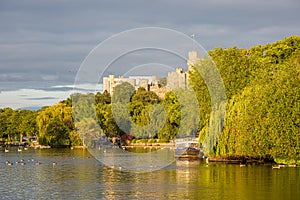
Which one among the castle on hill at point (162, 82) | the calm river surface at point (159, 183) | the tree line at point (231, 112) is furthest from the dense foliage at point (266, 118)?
the castle on hill at point (162, 82)

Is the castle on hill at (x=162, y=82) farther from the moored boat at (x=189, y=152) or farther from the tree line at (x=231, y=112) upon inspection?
the moored boat at (x=189, y=152)

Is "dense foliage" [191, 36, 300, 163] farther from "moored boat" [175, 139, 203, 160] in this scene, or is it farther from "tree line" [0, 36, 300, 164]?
"moored boat" [175, 139, 203, 160]

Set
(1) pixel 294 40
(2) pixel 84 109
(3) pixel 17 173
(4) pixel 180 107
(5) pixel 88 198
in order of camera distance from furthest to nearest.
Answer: (2) pixel 84 109 → (4) pixel 180 107 → (1) pixel 294 40 → (3) pixel 17 173 → (5) pixel 88 198

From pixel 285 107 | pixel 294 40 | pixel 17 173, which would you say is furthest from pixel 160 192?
pixel 294 40

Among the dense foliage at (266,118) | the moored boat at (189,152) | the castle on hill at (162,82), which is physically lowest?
the moored boat at (189,152)

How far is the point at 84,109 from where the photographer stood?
8575cm

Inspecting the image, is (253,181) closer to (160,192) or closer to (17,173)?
(160,192)

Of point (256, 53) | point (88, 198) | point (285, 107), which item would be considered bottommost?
point (88, 198)

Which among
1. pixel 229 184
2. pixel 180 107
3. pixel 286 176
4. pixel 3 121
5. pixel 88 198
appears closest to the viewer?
pixel 88 198

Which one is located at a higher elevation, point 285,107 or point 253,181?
point 285,107

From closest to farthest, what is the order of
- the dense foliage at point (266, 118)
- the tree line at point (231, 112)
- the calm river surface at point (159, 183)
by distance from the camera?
the calm river surface at point (159, 183) → the dense foliage at point (266, 118) → the tree line at point (231, 112)

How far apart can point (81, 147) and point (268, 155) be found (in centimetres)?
4646

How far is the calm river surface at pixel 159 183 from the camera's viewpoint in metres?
28.4

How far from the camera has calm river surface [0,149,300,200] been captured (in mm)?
28391
